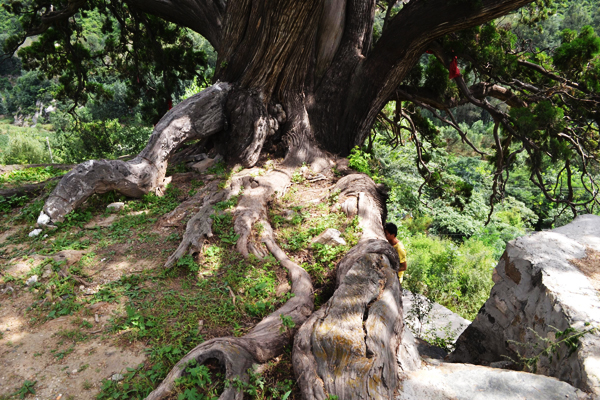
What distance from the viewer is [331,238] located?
3836 millimetres

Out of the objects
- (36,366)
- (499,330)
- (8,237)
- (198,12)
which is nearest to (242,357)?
(36,366)

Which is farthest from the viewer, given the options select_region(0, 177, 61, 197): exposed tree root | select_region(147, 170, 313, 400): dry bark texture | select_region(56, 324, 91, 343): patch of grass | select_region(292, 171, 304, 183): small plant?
select_region(292, 171, 304, 183): small plant

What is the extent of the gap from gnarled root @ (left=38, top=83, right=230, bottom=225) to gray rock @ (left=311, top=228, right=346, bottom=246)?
2549 millimetres

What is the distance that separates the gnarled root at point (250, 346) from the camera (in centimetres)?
222

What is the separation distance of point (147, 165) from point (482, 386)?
177 inches

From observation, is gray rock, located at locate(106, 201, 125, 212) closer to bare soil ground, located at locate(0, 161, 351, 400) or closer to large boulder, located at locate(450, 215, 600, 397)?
bare soil ground, located at locate(0, 161, 351, 400)

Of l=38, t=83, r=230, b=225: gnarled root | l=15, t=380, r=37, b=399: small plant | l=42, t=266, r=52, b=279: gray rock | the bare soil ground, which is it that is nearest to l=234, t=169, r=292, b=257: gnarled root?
the bare soil ground

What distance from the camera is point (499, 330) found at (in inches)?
155

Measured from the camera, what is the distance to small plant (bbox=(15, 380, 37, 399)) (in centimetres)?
230

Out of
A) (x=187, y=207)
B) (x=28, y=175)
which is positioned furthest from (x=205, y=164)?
(x=28, y=175)

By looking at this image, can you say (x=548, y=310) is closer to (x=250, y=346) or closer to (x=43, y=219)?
(x=250, y=346)

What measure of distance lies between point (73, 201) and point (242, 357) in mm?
3246

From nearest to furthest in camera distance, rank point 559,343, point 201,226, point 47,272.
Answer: point 559,343 → point 47,272 → point 201,226

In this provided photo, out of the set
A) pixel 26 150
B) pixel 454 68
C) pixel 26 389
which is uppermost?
pixel 454 68
